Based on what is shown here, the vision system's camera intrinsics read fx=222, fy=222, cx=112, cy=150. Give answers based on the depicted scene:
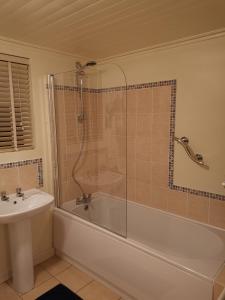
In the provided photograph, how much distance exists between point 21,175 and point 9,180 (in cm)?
12

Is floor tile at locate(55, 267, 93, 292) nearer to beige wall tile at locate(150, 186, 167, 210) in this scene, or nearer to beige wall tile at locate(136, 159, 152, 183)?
beige wall tile at locate(150, 186, 167, 210)

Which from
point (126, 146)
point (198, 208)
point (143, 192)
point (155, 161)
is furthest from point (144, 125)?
point (198, 208)

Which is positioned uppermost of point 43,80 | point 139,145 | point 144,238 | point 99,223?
point 43,80

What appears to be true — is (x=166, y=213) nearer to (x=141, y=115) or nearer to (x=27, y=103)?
(x=141, y=115)

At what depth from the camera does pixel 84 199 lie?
8.51 feet

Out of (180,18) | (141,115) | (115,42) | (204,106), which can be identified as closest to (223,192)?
(204,106)

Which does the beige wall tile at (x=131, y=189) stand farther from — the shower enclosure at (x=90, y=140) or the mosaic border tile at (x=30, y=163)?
the mosaic border tile at (x=30, y=163)

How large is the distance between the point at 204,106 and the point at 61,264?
221 cm

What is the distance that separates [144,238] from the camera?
2529 millimetres

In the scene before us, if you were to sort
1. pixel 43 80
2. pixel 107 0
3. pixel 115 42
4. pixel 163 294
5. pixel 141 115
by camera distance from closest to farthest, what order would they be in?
pixel 107 0 → pixel 163 294 → pixel 115 42 → pixel 43 80 → pixel 141 115

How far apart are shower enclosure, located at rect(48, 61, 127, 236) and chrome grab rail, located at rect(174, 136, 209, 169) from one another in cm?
62

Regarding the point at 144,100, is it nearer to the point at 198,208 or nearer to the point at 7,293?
the point at 198,208

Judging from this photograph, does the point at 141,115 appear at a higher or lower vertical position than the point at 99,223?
higher

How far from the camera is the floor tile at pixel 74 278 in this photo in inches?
84.0
